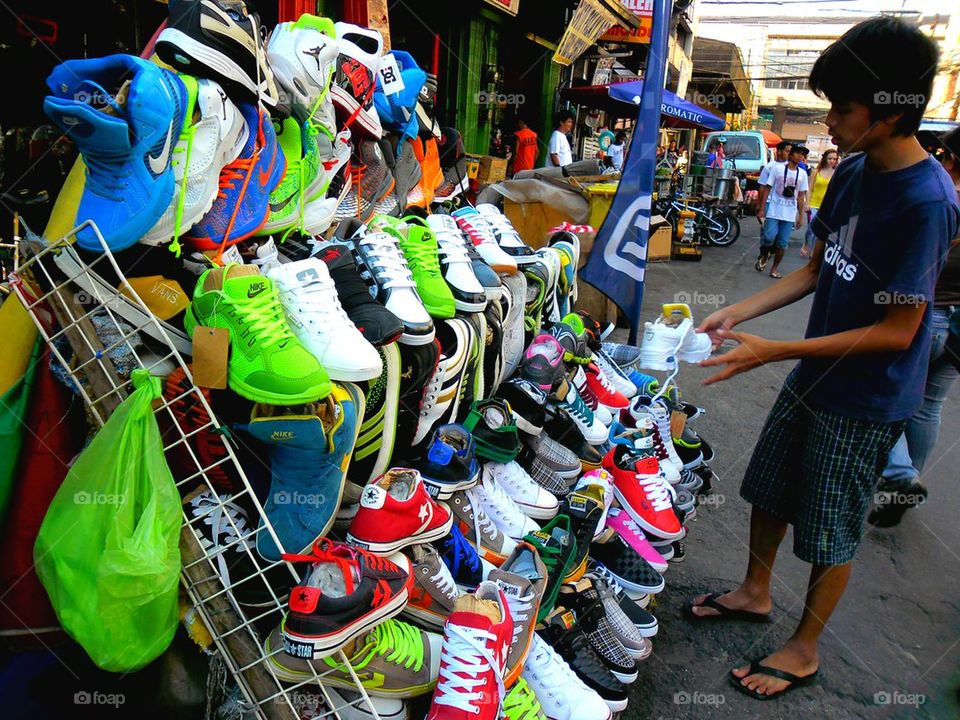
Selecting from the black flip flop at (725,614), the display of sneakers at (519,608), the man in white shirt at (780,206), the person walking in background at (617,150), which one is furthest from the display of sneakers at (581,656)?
the person walking in background at (617,150)

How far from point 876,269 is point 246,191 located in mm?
1835

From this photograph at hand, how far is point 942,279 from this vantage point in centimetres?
343

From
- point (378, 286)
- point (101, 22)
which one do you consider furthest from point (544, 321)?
point (101, 22)

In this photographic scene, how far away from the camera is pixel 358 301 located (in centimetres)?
179

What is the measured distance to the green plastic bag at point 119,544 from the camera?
1.30 meters

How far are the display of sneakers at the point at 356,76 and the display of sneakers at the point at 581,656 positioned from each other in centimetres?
171

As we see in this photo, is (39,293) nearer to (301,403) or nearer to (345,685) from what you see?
(301,403)

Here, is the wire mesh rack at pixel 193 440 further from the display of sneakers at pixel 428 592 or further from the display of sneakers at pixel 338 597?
the display of sneakers at pixel 428 592

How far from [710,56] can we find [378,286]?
25.6 meters

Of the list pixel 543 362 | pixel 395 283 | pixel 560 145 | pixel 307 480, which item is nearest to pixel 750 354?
pixel 543 362

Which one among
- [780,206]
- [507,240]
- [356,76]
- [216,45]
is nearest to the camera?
[216,45]

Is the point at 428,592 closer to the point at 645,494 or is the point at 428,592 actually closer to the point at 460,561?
the point at 460,561

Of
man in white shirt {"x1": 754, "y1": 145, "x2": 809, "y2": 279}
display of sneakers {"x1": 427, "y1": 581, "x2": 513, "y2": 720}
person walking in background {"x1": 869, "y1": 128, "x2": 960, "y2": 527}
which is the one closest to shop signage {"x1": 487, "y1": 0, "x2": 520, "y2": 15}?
man in white shirt {"x1": 754, "y1": 145, "x2": 809, "y2": 279}

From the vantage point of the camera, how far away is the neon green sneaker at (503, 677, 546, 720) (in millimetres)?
1649
